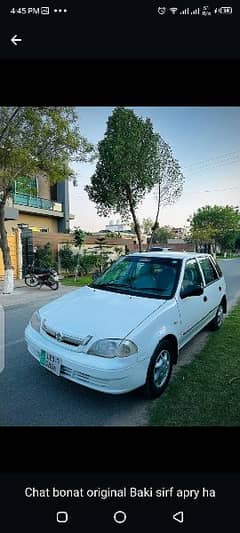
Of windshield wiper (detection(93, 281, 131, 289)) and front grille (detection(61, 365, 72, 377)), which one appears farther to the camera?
windshield wiper (detection(93, 281, 131, 289))

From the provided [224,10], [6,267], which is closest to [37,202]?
[6,267]

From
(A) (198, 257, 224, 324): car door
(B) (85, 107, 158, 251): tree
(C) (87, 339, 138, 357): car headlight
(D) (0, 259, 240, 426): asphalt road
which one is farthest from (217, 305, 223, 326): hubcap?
(B) (85, 107, 158, 251): tree

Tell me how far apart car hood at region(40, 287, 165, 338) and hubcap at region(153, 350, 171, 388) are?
1.38 ft

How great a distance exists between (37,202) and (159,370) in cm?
1301

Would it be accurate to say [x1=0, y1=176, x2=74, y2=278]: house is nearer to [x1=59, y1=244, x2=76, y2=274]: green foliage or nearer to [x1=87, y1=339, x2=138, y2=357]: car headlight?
[x1=59, y1=244, x2=76, y2=274]: green foliage

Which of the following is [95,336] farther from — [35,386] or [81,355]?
[35,386]

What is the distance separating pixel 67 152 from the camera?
7.38 metres

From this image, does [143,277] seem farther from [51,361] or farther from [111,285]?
[51,361]

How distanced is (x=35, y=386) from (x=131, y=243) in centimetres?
1838

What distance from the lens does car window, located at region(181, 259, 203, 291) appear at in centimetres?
290

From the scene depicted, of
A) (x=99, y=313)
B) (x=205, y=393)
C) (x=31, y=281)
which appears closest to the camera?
(x=99, y=313)

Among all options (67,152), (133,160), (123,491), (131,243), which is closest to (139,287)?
(123,491)

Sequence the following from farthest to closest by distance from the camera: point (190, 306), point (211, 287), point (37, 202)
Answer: point (37, 202), point (211, 287), point (190, 306)

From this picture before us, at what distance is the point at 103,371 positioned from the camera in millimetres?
1880
